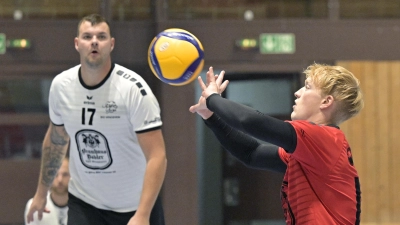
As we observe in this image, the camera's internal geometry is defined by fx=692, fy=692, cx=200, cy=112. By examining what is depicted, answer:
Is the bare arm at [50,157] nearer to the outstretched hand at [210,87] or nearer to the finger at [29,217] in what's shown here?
the finger at [29,217]

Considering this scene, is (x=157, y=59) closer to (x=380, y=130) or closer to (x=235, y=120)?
(x=235, y=120)

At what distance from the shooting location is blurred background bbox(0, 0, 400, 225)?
7910 mm

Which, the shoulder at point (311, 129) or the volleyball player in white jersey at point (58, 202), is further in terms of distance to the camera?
the volleyball player in white jersey at point (58, 202)

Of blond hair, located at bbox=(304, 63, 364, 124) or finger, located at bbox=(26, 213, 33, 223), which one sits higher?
blond hair, located at bbox=(304, 63, 364, 124)

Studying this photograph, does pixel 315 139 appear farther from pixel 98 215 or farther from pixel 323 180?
pixel 98 215

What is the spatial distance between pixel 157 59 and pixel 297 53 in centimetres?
442

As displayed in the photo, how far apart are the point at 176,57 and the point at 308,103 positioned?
1.02 m

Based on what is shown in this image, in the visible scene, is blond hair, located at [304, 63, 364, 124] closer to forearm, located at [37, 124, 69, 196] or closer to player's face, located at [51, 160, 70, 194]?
forearm, located at [37, 124, 69, 196]

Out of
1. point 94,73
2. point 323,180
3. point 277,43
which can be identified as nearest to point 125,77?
point 94,73

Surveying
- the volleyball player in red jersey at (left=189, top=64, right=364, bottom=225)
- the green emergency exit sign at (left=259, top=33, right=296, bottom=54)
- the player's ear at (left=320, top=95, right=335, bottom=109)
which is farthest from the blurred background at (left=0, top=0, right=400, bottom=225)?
the player's ear at (left=320, top=95, right=335, bottom=109)

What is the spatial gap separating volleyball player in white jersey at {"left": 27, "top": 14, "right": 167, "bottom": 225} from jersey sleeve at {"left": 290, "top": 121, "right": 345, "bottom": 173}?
140 centimetres

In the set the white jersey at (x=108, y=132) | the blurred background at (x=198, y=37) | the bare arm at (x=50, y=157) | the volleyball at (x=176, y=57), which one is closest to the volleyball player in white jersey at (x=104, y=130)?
the white jersey at (x=108, y=132)

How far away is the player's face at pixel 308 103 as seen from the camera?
2957 mm

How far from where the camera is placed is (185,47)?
12.6ft
